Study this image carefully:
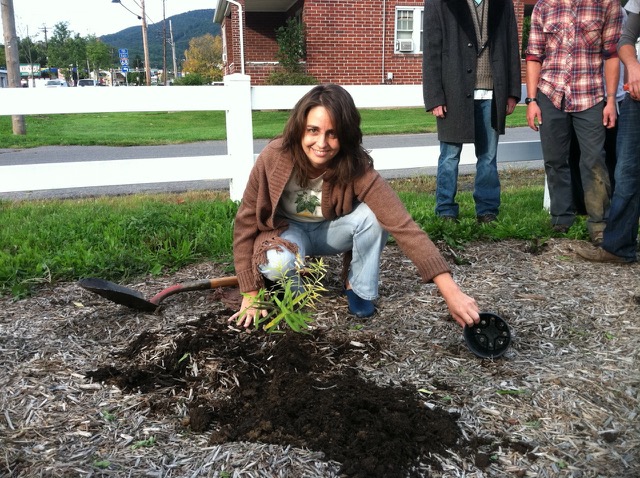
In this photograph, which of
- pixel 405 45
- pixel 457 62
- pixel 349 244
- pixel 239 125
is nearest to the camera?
pixel 349 244

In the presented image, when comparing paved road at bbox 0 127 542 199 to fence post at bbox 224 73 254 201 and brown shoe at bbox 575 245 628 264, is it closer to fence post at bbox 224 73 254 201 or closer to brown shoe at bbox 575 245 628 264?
fence post at bbox 224 73 254 201

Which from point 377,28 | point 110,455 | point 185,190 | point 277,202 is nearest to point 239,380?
point 110,455

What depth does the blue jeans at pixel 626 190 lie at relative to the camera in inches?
175

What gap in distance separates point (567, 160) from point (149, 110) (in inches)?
141

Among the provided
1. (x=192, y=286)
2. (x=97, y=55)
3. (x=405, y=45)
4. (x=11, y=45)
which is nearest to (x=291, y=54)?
(x=405, y=45)

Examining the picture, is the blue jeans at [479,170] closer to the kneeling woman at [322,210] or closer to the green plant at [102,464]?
the kneeling woman at [322,210]

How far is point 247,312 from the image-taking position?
3.48 m

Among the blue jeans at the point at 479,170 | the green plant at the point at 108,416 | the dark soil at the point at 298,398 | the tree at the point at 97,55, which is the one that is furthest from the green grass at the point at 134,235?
the tree at the point at 97,55

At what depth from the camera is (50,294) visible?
418 cm

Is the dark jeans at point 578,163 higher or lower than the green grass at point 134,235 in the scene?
higher

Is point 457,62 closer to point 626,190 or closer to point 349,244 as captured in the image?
point 626,190

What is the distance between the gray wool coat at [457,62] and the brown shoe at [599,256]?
1.31 metres

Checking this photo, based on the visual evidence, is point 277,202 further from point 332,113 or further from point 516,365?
point 516,365

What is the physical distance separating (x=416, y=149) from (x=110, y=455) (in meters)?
4.77
